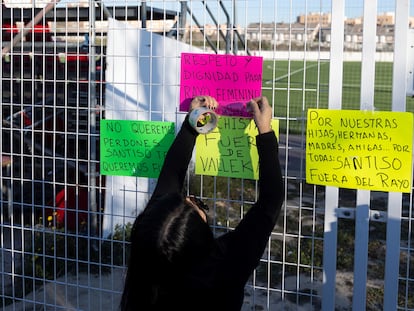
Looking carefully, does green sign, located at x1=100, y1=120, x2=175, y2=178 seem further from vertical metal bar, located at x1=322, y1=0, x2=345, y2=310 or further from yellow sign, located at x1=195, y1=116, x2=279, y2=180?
vertical metal bar, located at x1=322, y1=0, x2=345, y2=310

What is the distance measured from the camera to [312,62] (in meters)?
2.59

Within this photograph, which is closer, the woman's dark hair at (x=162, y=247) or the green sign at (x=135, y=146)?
the woman's dark hair at (x=162, y=247)

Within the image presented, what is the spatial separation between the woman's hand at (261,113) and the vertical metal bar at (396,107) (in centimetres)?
54

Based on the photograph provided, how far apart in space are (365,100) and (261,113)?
0.45 metres

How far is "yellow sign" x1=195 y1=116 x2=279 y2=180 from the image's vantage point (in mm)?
2615

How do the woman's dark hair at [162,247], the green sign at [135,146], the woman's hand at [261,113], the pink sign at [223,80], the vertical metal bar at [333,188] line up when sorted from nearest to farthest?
the woman's dark hair at [162,247] < the woman's hand at [261,113] < the vertical metal bar at [333,188] < the pink sign at [223,80] < the green sign at [135,146]

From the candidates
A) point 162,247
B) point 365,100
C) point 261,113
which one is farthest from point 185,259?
point 365,100

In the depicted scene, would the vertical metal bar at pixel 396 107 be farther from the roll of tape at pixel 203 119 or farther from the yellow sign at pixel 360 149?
the roll of tape at pixel 203 119

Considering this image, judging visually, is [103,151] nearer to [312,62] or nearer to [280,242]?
[312,62]

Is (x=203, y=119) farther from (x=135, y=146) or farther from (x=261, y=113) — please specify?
(x=135, y=146)

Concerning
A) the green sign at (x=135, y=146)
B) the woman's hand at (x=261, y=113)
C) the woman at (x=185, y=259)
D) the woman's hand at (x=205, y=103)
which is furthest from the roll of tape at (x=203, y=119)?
the woman at (x=185, y=259)

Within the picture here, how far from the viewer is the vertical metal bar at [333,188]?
2449mm

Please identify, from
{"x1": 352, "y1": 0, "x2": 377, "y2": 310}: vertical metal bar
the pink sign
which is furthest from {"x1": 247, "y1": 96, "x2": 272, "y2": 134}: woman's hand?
{"x1": 352, "y1": 0, "x2": 377, "y2": 310}: vertical metal bar

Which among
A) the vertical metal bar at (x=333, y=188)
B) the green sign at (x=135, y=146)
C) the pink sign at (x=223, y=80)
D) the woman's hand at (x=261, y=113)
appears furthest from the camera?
the green sign at (x=135, y=146)
